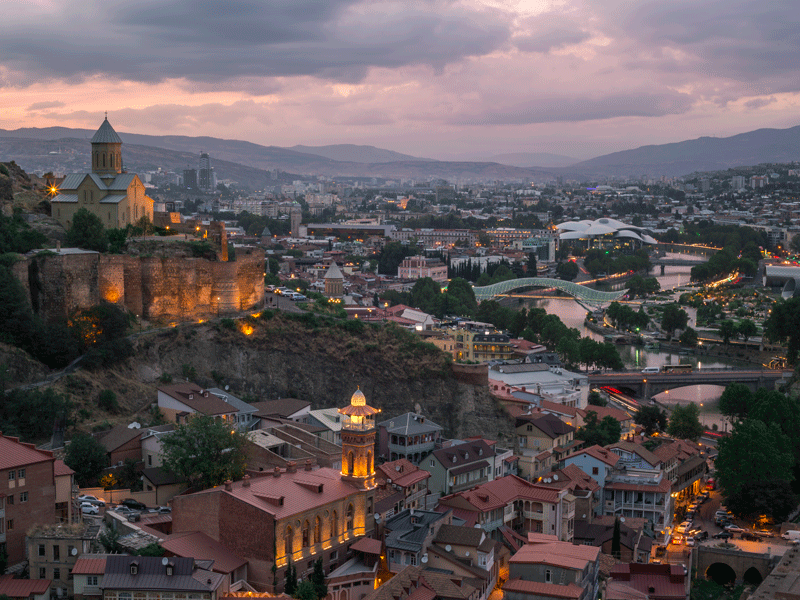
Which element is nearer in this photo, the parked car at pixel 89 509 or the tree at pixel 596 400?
the parked car at pixel 89 509

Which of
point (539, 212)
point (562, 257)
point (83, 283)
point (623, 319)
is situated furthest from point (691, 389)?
point (539, 212)

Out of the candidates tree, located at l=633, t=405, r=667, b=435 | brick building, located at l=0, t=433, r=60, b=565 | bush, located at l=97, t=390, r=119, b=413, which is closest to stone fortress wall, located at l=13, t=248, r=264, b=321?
bush, located at l=97, t=390, r=119, b=413

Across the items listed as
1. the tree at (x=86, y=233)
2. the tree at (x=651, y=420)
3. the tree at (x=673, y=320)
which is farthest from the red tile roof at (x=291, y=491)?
the tree at (x=673, y=320)

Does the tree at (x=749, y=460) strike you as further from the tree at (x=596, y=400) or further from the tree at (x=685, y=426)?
the tree at (x=596, y=400)

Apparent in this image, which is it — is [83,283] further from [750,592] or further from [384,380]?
[750,592]

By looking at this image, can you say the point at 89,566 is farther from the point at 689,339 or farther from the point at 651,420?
the point at 689,339

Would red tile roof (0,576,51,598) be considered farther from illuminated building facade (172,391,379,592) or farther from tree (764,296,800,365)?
tree (764,296,800,365)

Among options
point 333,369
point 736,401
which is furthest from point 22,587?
point 736,401

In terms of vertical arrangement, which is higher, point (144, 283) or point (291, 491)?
point (144, 283)
